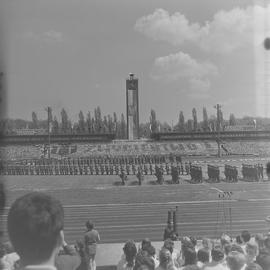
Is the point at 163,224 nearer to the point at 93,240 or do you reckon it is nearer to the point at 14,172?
the point at 93,240

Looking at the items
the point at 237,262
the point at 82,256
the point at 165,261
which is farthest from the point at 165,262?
the point at 82,256

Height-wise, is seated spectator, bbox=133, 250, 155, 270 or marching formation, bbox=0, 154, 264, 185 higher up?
seated spectator, bbox=133, 250, 155, 270

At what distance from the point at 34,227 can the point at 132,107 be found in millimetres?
76204

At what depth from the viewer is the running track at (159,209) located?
12.6m

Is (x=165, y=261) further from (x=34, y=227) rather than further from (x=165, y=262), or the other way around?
(x=34, y=227)

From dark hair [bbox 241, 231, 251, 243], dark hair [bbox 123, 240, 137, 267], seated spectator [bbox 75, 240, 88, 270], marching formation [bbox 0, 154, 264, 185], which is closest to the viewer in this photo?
dark hair [bbox 123, 240, 137, 267]

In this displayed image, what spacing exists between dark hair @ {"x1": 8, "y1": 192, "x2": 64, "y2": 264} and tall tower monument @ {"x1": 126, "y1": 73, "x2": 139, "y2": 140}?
247 ft

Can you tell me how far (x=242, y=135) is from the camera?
78.0 meters

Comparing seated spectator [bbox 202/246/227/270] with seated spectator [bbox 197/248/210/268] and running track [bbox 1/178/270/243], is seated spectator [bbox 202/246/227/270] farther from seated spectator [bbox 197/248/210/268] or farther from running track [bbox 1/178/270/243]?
running track [bbox 1/178/270/243]

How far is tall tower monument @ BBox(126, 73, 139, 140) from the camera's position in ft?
254

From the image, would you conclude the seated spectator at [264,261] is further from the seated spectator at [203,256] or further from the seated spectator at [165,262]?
the seated spectator at [165,262]

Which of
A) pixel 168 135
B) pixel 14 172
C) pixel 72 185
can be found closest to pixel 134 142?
pixel 168 135

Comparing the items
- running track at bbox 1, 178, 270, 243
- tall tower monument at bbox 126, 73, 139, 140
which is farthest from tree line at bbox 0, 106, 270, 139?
running track at bbox 1, 178, 270, 243

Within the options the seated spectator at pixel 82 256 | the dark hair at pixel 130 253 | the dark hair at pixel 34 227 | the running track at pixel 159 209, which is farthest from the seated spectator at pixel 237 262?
the running track at pixel 159 209
